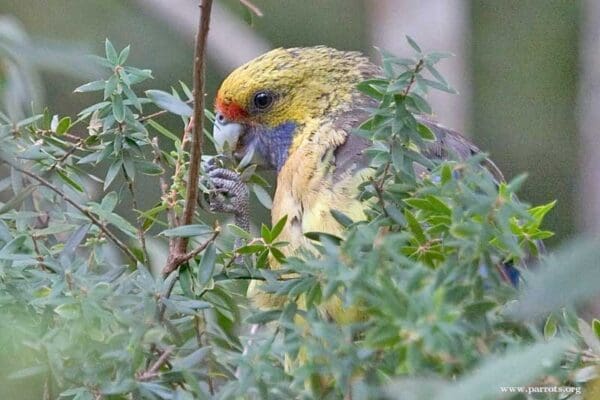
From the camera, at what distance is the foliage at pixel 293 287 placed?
0.89m

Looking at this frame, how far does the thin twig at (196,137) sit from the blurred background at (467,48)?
2.62m

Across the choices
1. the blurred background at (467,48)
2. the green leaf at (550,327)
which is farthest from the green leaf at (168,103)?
the blurred background at (467,48)

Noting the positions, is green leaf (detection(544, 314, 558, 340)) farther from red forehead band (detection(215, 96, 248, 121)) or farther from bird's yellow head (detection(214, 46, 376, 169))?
red forehead band (detection(215, 96, 248, 121))

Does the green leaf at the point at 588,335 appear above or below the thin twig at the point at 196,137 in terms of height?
below

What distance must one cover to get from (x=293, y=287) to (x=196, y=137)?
0.86 feet

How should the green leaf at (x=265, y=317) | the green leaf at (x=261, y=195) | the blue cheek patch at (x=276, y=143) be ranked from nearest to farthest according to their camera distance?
the green leaf at (x=265, y=317) → the green leaf at (x=261, y=195) → the blue cheek patch at (x=276, y=143)

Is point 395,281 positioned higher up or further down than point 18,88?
further down

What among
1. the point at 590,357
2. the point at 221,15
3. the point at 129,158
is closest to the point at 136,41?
the point at 221,15

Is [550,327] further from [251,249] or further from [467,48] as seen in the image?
[467,48]

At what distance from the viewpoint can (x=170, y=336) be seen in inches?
51.9

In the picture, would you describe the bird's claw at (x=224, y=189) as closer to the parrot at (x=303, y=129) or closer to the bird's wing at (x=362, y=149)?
the parrot at (x=303, y=129)

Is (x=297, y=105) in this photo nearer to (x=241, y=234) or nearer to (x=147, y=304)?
(x=241, y=234)

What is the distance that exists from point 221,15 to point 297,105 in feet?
7.55

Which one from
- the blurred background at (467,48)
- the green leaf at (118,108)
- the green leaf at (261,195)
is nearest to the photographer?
the green leaf at (118,108)
